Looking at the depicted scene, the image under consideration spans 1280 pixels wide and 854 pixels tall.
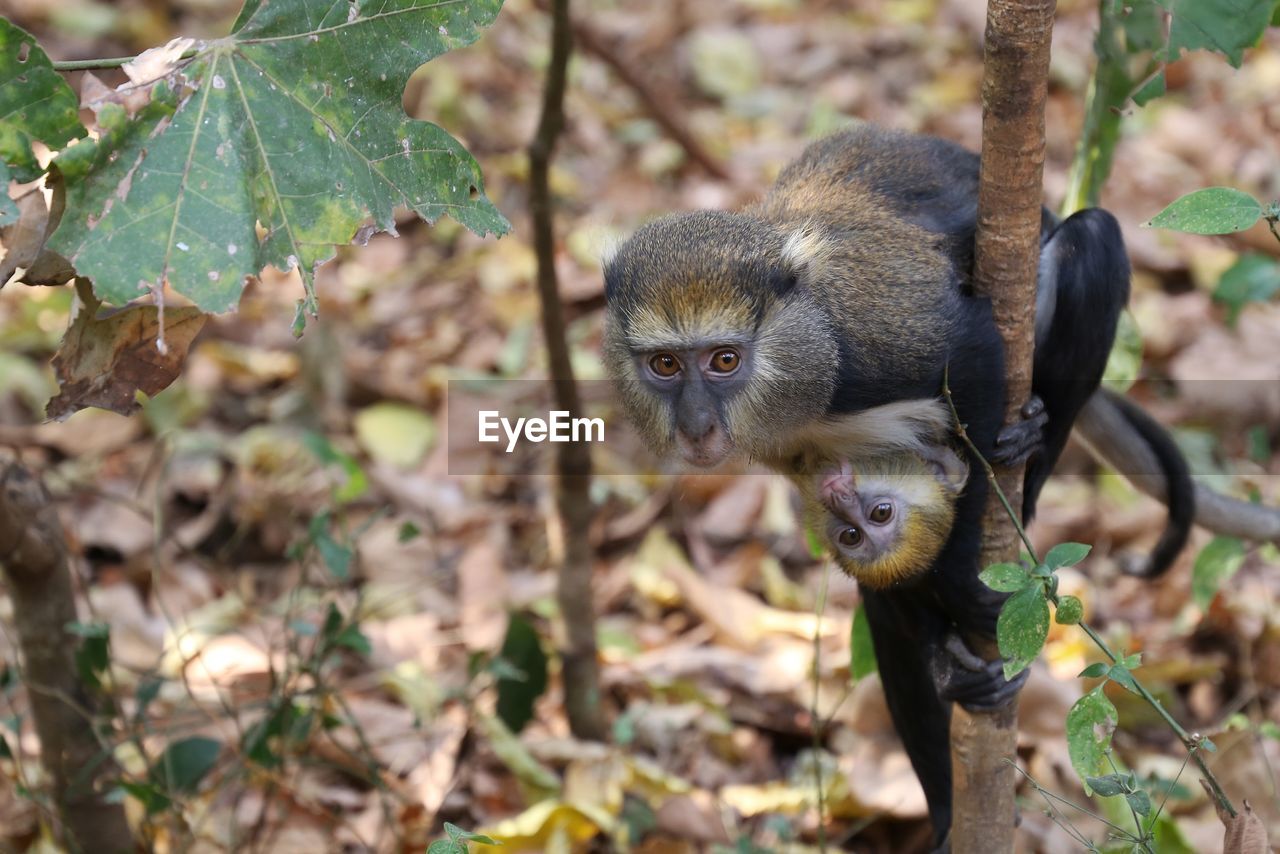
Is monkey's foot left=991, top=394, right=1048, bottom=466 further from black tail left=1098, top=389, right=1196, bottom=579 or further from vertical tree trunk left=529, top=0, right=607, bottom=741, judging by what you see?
vertical tree trunk left=529, top=0, right=607, bottom=741

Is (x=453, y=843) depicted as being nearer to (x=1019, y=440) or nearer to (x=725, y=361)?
(x=725, y=361)

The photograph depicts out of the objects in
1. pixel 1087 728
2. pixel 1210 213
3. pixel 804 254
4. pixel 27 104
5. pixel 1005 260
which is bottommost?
pixel 1087 728

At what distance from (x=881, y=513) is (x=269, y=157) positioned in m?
1.86

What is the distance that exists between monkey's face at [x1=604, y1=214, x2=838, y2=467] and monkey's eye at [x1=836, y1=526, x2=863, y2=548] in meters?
0.34

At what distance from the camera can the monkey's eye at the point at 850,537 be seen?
12.0 ft

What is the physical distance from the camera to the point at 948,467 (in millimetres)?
3715

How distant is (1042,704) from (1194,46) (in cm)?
248

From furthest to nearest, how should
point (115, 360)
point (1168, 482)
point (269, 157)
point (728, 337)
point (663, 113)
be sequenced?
point (663, 113), point (1168, 482), point (728, 337), point (115, 360), point (269, 157)

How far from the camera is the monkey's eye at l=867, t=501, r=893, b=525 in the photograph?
12.0ft

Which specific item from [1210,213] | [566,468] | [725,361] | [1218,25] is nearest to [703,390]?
[725,361]

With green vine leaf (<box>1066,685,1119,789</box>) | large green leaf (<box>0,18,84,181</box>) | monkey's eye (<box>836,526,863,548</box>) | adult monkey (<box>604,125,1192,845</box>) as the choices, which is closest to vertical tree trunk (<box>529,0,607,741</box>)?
adult monkey (<box>604,125,1192,845</box>)

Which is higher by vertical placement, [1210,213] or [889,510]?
[1210,213]

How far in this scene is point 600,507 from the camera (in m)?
6.90

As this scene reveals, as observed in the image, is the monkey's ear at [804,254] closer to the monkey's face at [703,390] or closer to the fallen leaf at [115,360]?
the monkey's face at [703,390]
